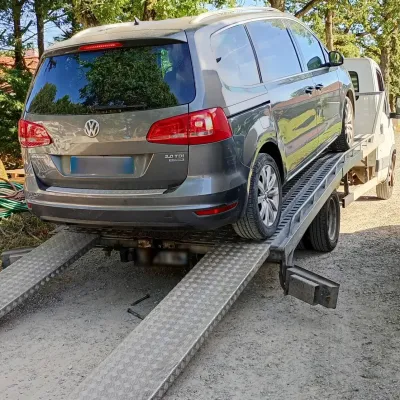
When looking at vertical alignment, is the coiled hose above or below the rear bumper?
below

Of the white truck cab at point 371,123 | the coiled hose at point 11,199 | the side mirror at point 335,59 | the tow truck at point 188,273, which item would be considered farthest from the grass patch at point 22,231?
the white truck cab at point 371,123

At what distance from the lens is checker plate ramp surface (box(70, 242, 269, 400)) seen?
3.04 metres

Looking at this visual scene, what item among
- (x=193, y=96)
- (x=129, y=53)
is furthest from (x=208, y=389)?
(x=129, y=53)

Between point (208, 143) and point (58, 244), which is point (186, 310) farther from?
point (58, 244)

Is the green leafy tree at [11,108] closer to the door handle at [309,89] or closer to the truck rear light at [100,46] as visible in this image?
the door handle at [309,89]

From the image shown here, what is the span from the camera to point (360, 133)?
27.4ft

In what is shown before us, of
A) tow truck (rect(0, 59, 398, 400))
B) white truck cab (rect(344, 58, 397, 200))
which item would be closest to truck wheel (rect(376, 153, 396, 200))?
white truck cab (rect(344, 58, 397, 200))

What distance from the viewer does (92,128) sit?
3906mm

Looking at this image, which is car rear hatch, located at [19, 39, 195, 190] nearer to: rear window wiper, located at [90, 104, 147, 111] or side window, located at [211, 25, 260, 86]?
rear window wiper, located at [90, 104, 147, 111]

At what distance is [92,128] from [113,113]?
0.20 meters

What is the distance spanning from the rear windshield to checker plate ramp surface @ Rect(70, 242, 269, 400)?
128cm

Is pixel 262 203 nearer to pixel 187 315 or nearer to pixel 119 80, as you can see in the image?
pixel 187 315

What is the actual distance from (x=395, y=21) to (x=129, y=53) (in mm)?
17047

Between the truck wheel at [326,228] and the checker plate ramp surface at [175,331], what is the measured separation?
1.63 metres
